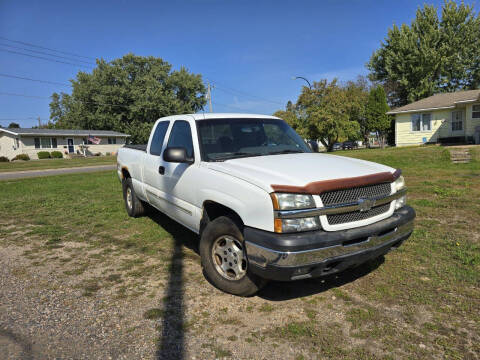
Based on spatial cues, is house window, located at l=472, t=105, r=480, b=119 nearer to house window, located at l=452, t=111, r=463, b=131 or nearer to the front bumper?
house window, located at l=452, t=111, r=463, b=131

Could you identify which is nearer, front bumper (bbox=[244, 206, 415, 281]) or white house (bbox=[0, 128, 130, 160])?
front bumper (bbox=[244, 206, 415, 281])

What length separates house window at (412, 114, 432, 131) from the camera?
80.2 ft

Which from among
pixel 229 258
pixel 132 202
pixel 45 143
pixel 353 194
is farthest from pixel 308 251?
pixel 45 143

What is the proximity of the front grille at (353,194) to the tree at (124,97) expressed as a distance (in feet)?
158

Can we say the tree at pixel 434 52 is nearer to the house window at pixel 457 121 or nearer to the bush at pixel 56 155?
the house window at pixel 457 121

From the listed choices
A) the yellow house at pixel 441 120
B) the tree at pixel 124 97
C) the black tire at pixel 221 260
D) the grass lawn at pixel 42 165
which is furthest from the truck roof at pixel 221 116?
the tree at pixel 124 97

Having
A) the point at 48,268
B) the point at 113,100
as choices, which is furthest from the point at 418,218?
the point at 113,100

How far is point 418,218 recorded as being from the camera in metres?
5.52

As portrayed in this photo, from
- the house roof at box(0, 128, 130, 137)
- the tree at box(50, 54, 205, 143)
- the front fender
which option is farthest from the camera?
the tree at box(50, 54, 205, 143)

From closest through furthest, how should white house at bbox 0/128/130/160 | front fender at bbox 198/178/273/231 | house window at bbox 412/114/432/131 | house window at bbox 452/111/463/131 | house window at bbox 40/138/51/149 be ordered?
front fender at bbox 198/178/273/231, house window at bbox 452/111/463/131, house window at bbox 412/114/432/131, white house at bbox 0/128/130/160, house window at bbox 40/138/51/149

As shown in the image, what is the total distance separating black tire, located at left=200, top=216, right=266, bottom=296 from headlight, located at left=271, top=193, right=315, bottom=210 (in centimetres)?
54

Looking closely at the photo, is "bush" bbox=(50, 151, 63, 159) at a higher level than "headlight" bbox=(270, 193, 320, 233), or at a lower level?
higher

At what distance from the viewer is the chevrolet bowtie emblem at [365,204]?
2.88 metres

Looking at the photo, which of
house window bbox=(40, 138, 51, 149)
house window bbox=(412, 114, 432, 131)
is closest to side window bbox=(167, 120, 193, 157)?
house window bbox=(412, 114, 432, 131)
